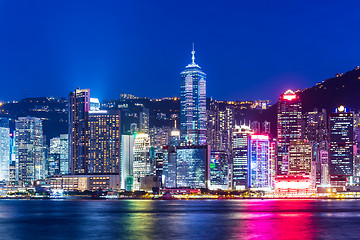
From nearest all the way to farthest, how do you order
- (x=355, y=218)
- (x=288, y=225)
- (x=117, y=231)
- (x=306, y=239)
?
(x=306, y=239) → (x=117, y=231) → (x=288, y=225) → (x=355, y=218)

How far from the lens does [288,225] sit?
10081cm

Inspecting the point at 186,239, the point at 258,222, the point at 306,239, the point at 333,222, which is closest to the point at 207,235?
the point at 186,239

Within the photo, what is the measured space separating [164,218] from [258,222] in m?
18.5

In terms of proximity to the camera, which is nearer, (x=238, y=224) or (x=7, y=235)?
(x=7, y=235)

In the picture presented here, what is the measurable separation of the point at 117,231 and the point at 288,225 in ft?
83.0

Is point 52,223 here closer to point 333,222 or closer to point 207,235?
point 207,235

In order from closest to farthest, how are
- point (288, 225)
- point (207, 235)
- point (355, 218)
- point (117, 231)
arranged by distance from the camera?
point (207, 235)
point (117, 231)
point (288, 225)
point (355, 218)

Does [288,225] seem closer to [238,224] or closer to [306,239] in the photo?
[238,224]

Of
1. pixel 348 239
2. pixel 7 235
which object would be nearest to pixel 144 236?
pixel 7 235

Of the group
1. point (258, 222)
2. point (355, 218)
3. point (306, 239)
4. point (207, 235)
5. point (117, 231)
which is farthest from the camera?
point (355, 218)

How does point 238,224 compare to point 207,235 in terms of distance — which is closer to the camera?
point 207,235

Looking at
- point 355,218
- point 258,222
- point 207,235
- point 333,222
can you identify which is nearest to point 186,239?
point 207,235

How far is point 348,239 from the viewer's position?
82.7 meters

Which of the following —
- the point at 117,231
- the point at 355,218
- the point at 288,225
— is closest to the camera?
the point at 117,231
